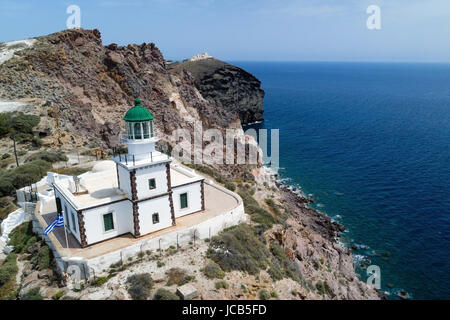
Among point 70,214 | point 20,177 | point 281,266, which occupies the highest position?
point 20,177

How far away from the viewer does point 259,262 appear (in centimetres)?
2317

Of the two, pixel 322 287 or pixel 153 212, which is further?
pixel 322 287

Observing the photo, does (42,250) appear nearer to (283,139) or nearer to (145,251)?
(145,251)

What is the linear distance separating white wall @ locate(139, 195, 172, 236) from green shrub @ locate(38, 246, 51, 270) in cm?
590

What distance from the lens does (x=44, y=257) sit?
20922mm

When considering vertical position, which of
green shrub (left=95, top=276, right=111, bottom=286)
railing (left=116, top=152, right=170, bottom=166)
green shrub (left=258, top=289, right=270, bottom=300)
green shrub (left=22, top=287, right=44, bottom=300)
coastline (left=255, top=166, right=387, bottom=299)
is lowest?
coastline (left=255, top=166, right=387, bottom=299)

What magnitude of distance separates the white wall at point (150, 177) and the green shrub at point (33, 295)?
768 centimetres

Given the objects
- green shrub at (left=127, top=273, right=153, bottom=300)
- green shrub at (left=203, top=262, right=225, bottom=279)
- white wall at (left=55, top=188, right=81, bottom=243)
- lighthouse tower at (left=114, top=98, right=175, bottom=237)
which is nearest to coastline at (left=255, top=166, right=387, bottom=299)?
green shrub at (left=203, top=262, right=225, bottom=279)

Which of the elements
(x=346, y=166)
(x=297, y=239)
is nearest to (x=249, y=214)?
(x=297, y=239)

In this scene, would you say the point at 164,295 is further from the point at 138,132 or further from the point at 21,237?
the point at 21,237

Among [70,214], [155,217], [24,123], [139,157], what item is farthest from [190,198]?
[24,123]

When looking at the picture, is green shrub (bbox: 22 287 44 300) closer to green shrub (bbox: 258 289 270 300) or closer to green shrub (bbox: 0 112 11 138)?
green shrub (bbox: 258 289 270 300)

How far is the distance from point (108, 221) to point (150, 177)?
3.94 m

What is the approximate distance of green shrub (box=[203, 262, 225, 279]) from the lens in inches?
788
